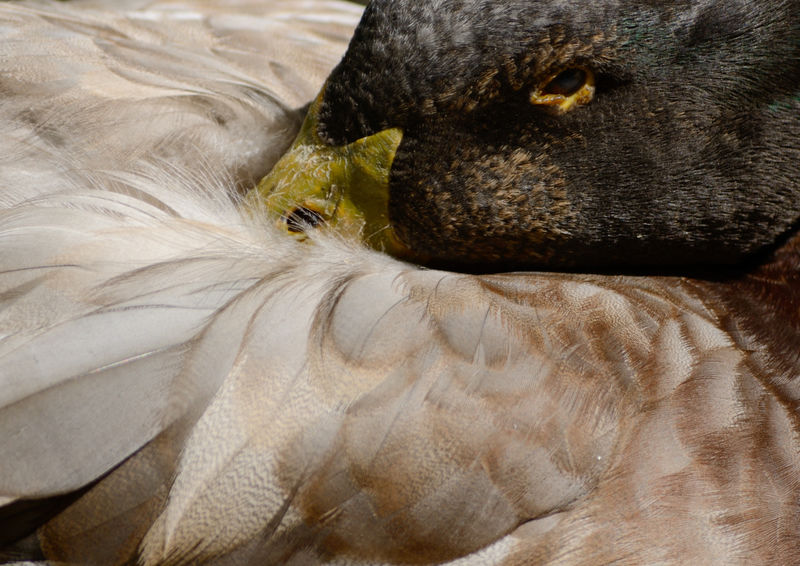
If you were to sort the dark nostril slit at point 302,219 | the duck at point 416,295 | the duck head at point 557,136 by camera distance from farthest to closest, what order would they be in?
1. the dark nostril slit at point 302,219
2. the duck head at point 557,136
3. the duck at point 416,295

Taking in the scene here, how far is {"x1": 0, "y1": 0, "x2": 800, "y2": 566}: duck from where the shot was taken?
1.09 m

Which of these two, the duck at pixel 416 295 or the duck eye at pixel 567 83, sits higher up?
the duck eye at pixel 567 83

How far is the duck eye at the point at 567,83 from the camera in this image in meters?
1.35

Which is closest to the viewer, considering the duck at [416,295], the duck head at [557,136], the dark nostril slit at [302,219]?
the duck at [416,295]

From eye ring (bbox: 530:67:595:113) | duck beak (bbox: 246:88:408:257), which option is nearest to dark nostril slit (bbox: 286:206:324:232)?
duck beak (bbox: 246:88:408:257)

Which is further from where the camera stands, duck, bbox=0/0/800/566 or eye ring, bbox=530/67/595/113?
eye ring, bbox=530/67/595/113

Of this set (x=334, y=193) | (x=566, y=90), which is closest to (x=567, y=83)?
(x=566, y=90)

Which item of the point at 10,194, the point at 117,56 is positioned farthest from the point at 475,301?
the point at 117,56

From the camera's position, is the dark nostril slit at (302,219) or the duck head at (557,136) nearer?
the duck head at (557,136)

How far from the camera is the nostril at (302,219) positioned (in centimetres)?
143

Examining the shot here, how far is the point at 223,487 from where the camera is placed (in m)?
1.09

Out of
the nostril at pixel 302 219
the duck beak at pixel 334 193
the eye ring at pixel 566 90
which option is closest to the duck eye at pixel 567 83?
the eye ring at pixel 566 90

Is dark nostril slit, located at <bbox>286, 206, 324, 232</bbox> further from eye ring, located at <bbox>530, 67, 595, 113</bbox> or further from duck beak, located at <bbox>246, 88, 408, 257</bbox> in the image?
eye ring, located at <bbox>530, 67, 595, 113</bbox>

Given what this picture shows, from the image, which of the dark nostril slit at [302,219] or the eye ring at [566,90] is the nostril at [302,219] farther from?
the eye ring at [566,90]
